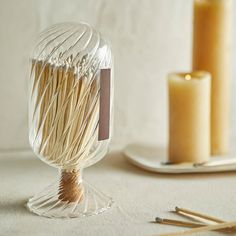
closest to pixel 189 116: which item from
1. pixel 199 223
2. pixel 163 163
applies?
pixel 163 163

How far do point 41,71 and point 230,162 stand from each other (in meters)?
0.27

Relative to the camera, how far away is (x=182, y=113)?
728mm

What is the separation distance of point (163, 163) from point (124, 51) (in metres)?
0.16

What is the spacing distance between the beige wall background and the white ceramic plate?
0.22ft

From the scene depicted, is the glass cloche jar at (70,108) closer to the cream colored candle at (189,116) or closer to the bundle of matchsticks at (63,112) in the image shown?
the bundle of matchsticks at (63,112)

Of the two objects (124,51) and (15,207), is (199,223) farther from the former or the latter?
(124,51)

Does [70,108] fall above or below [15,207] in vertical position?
above

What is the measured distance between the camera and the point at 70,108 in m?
0.58

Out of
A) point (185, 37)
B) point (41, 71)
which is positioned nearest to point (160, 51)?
point (185, 37)

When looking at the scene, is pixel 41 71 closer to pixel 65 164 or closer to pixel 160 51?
pixel 65 164

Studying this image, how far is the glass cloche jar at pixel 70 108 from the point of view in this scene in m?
0.58

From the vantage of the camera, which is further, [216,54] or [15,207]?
[216,54]

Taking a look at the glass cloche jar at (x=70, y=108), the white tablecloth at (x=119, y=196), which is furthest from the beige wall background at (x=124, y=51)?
the glass cloche jar at (x=70, y=108)

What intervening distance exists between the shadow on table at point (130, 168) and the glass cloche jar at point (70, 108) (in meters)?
0.11
